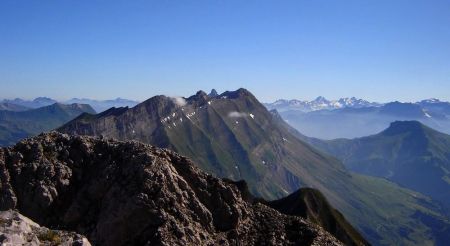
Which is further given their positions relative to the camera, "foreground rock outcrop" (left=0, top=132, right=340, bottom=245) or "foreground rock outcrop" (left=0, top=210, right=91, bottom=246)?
"foreground rock outcrop" (left=0, top=132, right=340, bottom=245)

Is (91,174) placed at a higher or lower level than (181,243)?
higher

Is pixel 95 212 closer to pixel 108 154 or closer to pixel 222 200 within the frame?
pixel 108 154

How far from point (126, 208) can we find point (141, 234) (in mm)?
3131

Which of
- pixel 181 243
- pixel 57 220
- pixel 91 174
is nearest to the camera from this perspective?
pixel 181 243

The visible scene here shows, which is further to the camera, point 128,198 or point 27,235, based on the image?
point 128,198

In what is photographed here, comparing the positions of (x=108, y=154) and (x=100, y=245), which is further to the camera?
(x=108, y=154)

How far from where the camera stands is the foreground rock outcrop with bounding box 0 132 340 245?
49.7 meters

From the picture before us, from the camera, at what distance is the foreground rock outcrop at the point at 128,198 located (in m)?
49.7

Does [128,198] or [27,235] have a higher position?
[27,235]

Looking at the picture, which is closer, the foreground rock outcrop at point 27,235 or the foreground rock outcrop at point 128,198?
the foreground rock outcrop at point 27,235

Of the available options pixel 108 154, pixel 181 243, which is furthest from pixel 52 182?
pixel 181 243

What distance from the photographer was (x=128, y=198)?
5084cm

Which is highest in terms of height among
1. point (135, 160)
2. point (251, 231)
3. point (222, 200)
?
point (135, 160)

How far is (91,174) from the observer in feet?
184
